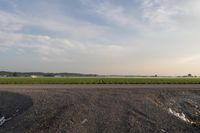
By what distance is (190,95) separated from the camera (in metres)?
34.4

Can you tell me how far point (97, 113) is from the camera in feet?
78.8

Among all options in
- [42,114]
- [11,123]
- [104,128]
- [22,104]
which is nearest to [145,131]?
[104,128]

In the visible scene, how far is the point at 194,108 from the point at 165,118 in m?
6.45

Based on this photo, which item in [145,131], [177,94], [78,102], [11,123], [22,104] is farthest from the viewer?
[177,94]

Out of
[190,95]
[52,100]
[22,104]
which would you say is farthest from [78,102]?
[190,95]

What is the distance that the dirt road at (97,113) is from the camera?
2197cm

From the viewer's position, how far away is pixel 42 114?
79.4ft

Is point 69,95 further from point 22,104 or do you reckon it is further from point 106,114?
point 106,114

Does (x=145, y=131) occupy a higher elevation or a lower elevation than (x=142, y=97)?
lower

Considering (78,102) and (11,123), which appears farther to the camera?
(78,102)

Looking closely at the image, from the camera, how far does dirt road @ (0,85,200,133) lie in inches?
865

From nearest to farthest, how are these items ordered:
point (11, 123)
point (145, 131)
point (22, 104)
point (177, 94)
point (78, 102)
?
point (145, 131)
point (11, 123)
point (78, 102)
point (22, 104)
point (177, 94)

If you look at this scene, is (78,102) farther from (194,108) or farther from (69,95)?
A: (194,108)

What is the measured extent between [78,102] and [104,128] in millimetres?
5435
